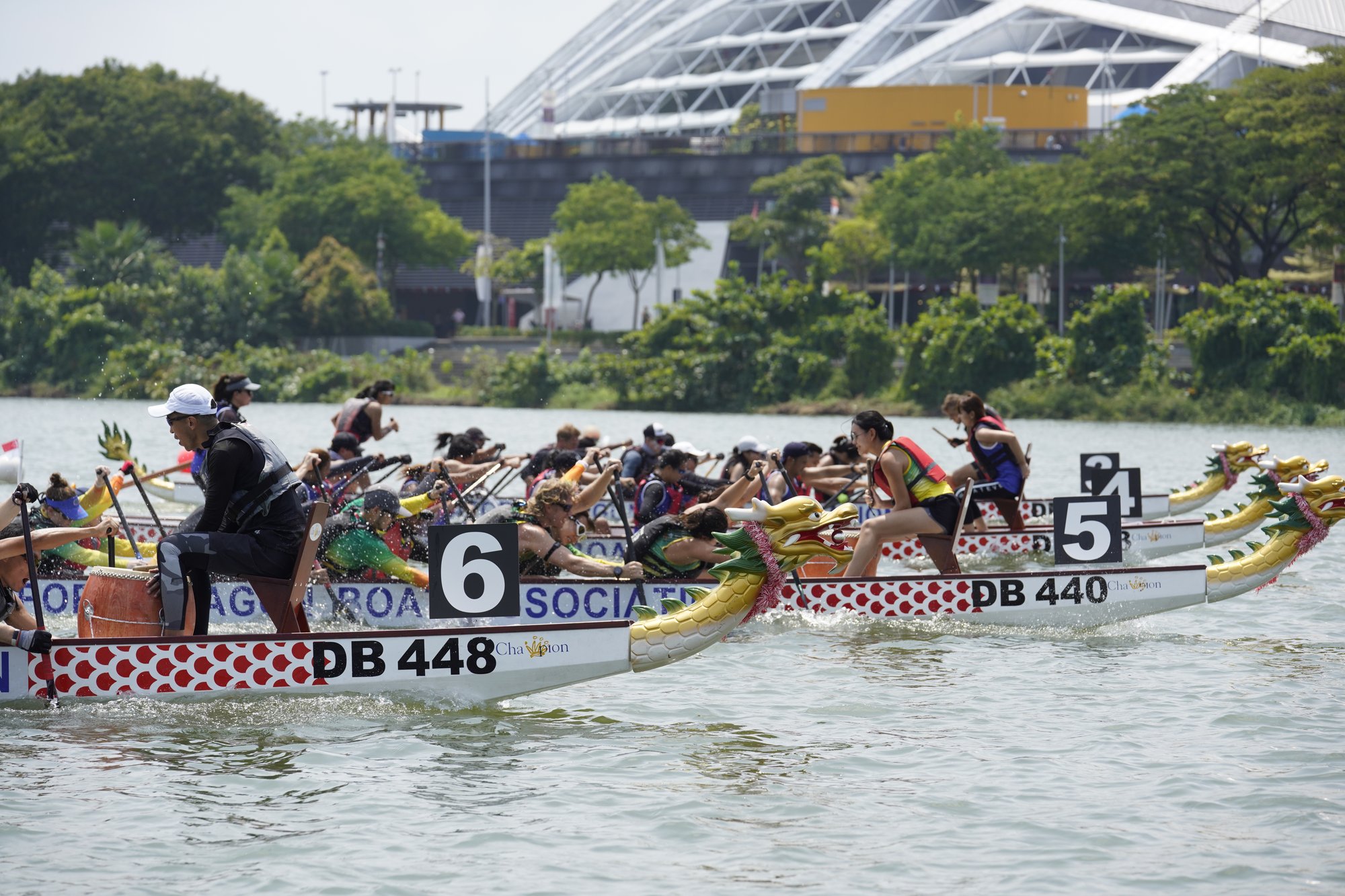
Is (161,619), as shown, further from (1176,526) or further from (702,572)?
(1176,526)

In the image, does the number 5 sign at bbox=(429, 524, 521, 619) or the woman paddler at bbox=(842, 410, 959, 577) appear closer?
the number 5 sign at bbox=(429, 524, 521, 619)

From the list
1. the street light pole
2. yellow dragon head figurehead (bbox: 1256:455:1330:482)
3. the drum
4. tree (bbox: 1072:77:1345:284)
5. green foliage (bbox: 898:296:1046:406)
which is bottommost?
the drum

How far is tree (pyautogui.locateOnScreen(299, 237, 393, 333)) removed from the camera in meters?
75.6

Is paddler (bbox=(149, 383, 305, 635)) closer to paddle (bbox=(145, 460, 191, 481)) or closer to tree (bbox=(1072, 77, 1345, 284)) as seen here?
paddle (bbox=(145, 460, 191, 481))

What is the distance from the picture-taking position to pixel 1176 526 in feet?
63.2

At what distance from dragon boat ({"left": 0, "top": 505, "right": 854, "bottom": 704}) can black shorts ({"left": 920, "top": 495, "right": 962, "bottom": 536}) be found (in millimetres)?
3507

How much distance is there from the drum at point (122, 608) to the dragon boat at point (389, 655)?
8cm

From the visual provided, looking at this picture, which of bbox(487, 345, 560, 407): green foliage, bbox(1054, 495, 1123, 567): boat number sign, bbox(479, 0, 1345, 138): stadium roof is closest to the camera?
bbox(1054, 495, 1123, 567): boat number sign

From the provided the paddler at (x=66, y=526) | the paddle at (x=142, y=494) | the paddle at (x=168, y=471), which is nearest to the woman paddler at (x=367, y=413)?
the paddle at (x=168, y=471)

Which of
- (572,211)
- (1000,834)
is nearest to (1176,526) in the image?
(1000,834)

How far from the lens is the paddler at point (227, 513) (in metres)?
10.0

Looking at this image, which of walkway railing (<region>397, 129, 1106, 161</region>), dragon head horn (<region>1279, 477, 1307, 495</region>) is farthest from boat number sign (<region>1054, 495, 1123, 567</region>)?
walkway railing (<region>397, 129, 1106, 161</region>)

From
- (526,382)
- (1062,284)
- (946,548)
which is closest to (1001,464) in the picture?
(946,548)

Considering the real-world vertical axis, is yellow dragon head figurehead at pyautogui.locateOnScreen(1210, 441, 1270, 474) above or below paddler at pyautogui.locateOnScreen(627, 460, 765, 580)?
above
